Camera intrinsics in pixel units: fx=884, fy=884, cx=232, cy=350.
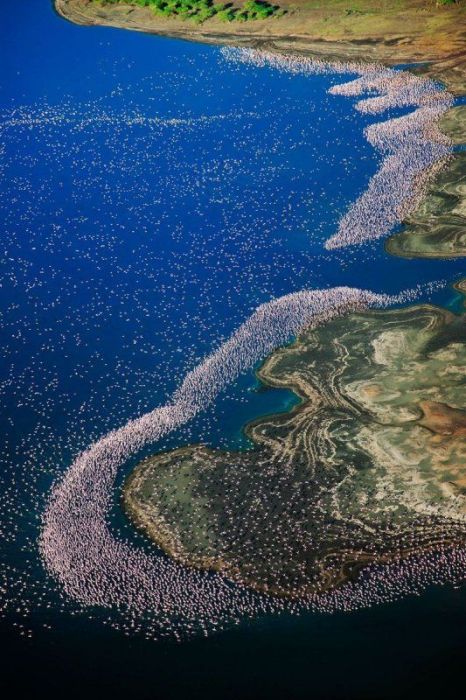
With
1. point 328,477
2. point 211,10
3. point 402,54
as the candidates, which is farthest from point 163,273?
point 211,10

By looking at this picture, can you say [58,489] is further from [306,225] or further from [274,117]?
[274,117]

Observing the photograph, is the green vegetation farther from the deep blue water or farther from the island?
the island

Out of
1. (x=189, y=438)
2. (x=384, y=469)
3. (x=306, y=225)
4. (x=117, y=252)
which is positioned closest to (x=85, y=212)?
(x=117, y=252)

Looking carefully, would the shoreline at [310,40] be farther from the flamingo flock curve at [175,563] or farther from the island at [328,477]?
the island at [328,477]

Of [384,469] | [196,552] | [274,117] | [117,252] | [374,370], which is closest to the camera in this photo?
[196,552]

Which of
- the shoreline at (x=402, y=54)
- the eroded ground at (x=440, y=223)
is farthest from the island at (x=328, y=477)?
the shoreline at (x=402, y=54)
